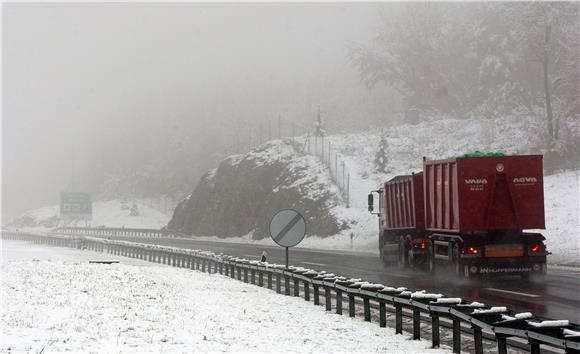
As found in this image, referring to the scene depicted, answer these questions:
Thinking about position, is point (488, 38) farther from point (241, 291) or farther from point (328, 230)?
point (241, 291)

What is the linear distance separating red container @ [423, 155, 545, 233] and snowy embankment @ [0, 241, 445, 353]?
605 centimetres

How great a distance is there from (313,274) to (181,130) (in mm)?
162525

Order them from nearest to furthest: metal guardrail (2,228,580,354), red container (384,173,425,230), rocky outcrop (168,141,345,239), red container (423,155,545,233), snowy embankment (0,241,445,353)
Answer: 1. metal guardrail (2,228,580,354)
2. snowy embankment (0,241,445,353)
3. red container (423,155,545,233)
4. red container (384,173,425,230)
5. rocky outcrop (168,141,345,239)

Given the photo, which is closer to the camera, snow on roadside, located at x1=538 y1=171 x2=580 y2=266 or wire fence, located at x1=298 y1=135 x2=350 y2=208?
snow on roadside, located at x1=538 y1=171 x2=580 y2=266

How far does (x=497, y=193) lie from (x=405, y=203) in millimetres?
5491

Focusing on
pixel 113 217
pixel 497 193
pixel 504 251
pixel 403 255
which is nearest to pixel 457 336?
pixel 504 251

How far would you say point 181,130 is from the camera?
174500 mm

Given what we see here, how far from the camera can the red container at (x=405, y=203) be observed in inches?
917

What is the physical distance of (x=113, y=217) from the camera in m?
122

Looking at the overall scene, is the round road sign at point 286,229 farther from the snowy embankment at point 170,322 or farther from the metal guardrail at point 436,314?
the snowy embankment at point 170,322

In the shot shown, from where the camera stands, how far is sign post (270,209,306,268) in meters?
15.9

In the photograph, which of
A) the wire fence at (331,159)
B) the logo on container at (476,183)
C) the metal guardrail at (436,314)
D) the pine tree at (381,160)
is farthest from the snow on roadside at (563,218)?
the pine tree at (381,160)

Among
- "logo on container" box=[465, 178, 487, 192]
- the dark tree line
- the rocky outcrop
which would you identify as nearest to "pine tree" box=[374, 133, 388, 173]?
the rocky outcrop

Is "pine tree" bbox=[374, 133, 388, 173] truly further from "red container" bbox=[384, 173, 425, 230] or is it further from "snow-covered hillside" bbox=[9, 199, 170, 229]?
"snow-covered hillside" bbox=[9, 199, 170, 229]
